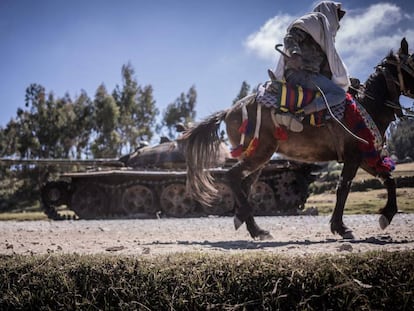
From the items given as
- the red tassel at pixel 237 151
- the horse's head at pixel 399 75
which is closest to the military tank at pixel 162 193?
the red tassel at pixel 237 151

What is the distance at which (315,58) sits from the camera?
4.68m

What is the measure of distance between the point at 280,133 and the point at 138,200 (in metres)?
9.75

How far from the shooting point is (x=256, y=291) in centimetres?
188

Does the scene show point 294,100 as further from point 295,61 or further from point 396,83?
point 396,83

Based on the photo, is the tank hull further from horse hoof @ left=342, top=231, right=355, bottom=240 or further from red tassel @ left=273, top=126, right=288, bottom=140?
horse hoof @ left=342, top=231, right=355, bottom=240

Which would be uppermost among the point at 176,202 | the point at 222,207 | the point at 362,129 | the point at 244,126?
the point at 244,126

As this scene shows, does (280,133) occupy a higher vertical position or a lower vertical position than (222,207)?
higher

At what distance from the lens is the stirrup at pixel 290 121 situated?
4.46 meters

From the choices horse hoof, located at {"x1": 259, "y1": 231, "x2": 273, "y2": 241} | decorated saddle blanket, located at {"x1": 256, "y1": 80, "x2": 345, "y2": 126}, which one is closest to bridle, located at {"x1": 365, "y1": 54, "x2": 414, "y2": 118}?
decorated saddle blanket, located at {"x1": 256, "y1": 80, "x2": 345, "y2": 126}

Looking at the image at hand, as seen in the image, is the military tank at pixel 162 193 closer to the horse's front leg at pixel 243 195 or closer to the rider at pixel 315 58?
the horse's front leg at pixel 243 195

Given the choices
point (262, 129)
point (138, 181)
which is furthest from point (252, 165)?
point (138, 181)

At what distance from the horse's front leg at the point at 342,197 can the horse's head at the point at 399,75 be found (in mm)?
895

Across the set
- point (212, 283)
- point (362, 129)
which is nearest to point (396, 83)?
point (362, 129)

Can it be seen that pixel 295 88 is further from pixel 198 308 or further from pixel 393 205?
pixel 198 308
